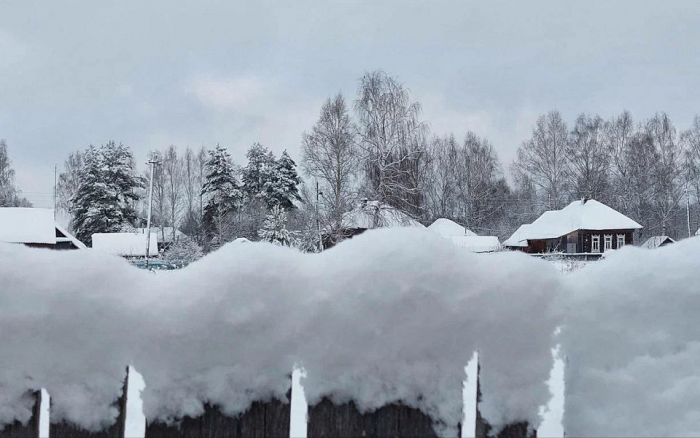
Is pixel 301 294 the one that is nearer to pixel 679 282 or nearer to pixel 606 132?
pixel 679 282

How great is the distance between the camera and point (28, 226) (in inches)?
1024

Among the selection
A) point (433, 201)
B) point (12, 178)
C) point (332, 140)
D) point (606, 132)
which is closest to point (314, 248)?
point (332, 140)

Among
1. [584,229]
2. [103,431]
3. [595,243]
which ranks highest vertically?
[584,229]

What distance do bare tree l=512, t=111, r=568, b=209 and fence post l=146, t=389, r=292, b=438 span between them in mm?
40853

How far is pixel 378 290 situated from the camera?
37.1 inches

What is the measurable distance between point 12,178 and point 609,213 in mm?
45117

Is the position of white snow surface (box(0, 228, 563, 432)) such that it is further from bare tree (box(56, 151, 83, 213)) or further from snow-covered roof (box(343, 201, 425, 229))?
bare tree (box(56, 151, 83, 213))

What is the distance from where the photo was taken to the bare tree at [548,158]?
3931 centimetres

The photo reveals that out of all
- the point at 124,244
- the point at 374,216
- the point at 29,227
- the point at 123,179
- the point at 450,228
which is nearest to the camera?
the point at 374,216

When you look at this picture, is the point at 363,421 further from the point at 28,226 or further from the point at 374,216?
the point at 28,226

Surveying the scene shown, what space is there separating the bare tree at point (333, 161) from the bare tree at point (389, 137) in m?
0.64

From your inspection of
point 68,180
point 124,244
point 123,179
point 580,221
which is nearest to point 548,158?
point 580,221

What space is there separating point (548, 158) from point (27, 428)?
41284 millimetres

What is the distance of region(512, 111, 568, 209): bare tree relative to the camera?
39.3 metres
